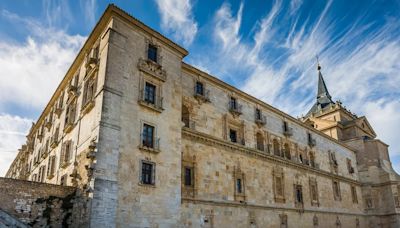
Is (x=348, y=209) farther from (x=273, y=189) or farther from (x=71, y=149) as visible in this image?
(x=71, y=149)

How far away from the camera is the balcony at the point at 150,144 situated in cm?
1792

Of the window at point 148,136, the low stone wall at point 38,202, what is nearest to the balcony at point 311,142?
the window at point 148,136

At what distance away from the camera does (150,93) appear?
19859 millimetres

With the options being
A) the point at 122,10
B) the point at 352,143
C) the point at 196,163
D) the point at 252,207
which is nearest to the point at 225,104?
the point at 196,163

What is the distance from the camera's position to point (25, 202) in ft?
50.6

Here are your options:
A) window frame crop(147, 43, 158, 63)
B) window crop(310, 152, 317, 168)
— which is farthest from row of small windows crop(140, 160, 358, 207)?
window frame crop(147, 43, 158, 63)

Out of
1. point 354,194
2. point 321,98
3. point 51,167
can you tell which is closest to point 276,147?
point 354,194

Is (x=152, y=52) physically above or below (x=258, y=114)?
above

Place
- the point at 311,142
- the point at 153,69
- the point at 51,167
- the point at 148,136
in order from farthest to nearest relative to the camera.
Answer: the point at 311,142, the point at 51,167, the point at 153,69, the point at 148,136

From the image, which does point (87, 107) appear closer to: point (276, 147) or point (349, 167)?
point (276, 147)

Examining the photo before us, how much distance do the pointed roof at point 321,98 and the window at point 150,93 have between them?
3937 centimetres

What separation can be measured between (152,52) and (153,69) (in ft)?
4.46

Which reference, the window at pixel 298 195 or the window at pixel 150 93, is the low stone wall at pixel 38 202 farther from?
the window at pixel 298 195

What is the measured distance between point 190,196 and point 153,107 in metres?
5.87
